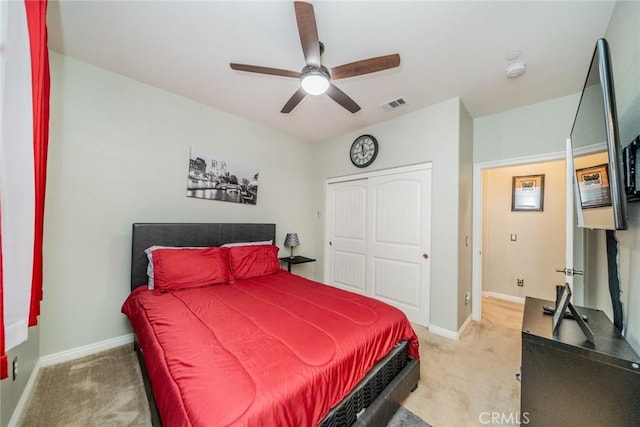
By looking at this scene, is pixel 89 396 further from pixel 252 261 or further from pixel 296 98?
pixel 296 98

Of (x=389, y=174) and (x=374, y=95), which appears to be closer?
(x=374, y=95)

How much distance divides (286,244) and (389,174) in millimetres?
1856

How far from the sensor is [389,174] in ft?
11.0

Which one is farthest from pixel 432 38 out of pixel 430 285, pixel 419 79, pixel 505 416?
pixel 505 416

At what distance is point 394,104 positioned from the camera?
2.89 m

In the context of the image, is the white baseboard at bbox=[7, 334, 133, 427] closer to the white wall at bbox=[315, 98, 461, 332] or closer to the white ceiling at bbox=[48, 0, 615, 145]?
the white ceiling at bbox=[48, 0, 615, 145]

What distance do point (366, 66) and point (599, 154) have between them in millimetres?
1402

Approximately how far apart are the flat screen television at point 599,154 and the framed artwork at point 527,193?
7.99 feet

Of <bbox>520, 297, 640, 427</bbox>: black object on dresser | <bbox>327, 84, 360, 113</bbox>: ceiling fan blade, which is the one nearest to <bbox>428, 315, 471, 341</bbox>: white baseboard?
<bbox>520, 297, 640, 427</bbox>: black object on dresser

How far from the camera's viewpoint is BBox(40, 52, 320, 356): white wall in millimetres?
2117

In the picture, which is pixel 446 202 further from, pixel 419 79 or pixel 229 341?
pixel 229 341

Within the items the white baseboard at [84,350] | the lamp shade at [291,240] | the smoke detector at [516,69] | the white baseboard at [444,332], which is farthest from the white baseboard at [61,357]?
the smoke detector at [516,69]

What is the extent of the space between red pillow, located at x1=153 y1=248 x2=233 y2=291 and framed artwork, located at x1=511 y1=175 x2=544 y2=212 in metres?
4.36

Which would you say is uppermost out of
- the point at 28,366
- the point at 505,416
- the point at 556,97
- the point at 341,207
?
the point at 556,97
